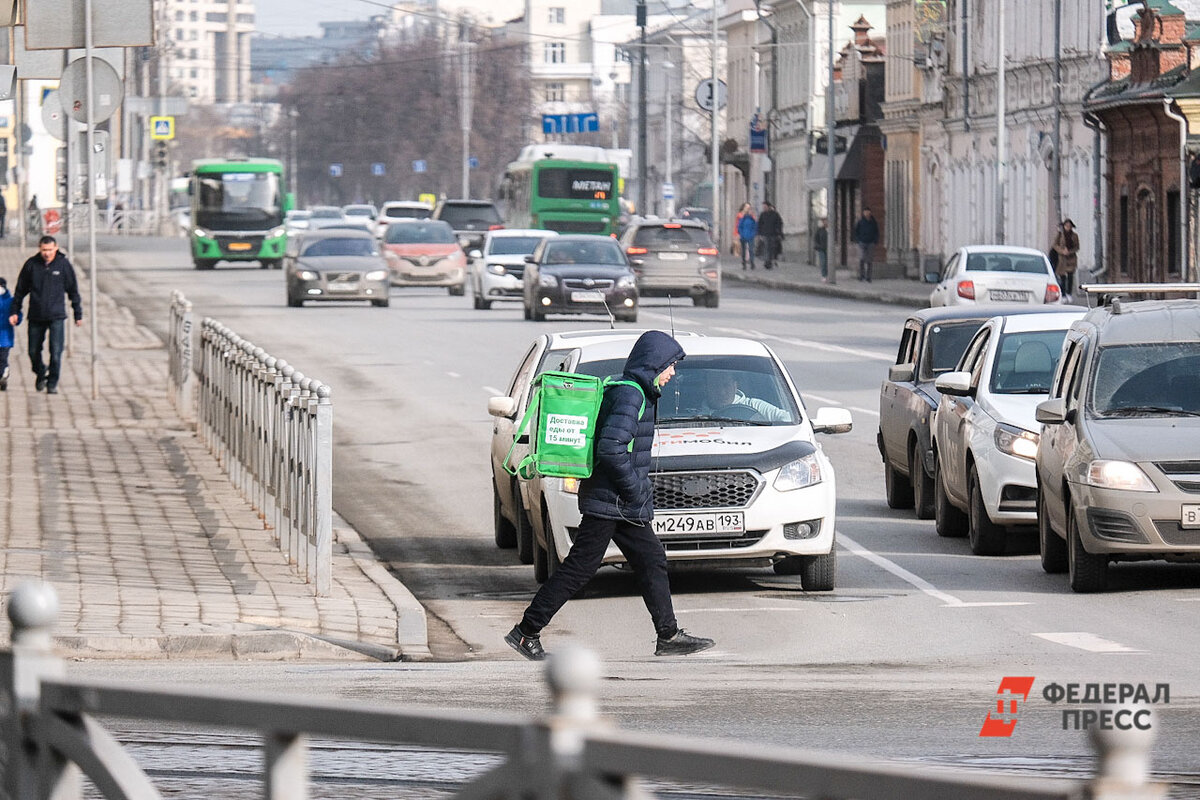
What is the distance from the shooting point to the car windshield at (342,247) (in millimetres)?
45250

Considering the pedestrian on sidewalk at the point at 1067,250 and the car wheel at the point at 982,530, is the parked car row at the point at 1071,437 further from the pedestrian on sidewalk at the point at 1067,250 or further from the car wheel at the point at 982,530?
the pedestrian on sidewalk at the point at 1067,250

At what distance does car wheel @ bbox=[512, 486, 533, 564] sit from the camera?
14.1 metres

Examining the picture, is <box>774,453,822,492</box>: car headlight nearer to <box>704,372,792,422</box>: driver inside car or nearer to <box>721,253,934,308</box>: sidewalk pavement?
<box>704,372,792,422</box>: driver inside car

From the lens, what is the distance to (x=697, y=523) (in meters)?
12.5

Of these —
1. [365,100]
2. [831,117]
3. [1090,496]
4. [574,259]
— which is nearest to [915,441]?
[1090,496]

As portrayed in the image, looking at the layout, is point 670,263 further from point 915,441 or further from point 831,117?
point 915,441

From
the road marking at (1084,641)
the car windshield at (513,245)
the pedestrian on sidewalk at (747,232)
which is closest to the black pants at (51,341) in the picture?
the road marking at (1084,641)

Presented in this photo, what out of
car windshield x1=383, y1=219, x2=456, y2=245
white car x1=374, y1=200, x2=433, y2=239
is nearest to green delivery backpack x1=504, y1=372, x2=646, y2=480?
car windshield x1=383, y1=219, x2=456, y2=245

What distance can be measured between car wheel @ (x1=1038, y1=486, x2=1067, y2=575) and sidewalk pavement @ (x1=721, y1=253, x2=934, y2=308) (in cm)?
3717

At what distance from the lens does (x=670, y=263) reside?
47969mm

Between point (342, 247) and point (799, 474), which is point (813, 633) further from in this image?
point (342, 247)

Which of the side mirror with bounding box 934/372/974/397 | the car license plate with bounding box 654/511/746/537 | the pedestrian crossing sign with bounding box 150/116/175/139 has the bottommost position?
the car license plate with bounding box 654/511/746/537

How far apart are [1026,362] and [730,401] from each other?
263cm

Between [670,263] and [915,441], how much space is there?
104ft
